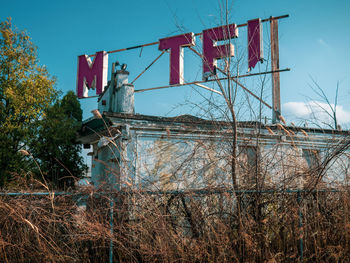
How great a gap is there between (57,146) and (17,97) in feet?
10.9

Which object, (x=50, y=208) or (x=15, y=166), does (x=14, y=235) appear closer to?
(x=50, y=208)

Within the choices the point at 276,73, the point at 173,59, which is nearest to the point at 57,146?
the point at 173,59

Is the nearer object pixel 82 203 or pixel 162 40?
pixel 82 203

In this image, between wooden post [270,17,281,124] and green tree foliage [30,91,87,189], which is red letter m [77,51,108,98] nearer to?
green tree foliage [30,91,87,189]

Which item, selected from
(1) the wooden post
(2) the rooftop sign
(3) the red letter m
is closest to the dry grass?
(2) the rooftop sign

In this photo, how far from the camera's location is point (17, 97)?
16156 millimetres

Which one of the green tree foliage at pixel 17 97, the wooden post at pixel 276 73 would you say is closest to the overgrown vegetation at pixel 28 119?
the green tree foliage at pixel 17 97

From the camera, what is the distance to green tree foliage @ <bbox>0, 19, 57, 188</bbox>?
51.3 feet

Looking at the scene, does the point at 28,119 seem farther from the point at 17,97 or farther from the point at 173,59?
the point at 173,59

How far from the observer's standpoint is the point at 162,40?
46.7ft

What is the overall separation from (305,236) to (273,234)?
0.49 meters

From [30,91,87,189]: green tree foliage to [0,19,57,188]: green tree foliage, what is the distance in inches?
24.7

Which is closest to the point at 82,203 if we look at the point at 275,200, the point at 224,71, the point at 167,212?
the point at 167,212

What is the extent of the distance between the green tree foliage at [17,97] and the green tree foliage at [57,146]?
63cm
